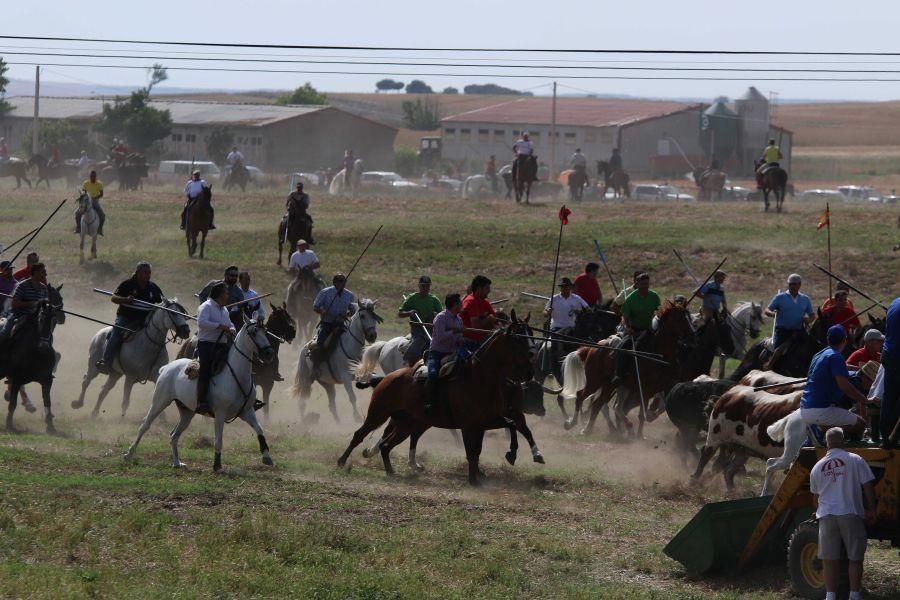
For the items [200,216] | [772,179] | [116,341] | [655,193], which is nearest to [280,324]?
[116,341]

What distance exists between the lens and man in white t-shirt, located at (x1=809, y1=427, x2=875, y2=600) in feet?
39.8

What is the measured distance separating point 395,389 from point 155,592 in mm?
6935

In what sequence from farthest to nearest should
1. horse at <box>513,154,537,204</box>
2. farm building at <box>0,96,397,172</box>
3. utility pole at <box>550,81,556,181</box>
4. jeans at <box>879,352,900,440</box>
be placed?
farm building at <box>0,96,397,172</box> → utility pole at <box>550,81,556,181</box> → horse at <box>513,154,537,204</box> → jeans at <box>879,352,900,440</box>

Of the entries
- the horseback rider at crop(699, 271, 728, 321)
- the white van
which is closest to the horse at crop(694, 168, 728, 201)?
the white van

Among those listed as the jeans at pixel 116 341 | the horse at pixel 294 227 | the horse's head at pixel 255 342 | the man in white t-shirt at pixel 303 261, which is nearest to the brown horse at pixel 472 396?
the horse's head at pixel 255 342

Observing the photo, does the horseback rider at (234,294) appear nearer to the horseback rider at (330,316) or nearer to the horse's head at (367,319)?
the horseback rider at (330,316)

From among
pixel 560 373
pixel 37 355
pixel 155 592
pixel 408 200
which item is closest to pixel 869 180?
pixel 408 200

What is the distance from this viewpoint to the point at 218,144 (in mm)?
84688

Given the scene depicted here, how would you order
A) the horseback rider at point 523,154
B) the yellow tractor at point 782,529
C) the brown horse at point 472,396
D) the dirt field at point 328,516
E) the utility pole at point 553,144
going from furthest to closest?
the utility pole at point 553,144, the horseback rider at point 523,154, the brown horse at point 472,396, the dirt field at point 328,516, the yellow tractor at point 782,529

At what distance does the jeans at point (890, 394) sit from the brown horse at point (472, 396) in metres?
5.84

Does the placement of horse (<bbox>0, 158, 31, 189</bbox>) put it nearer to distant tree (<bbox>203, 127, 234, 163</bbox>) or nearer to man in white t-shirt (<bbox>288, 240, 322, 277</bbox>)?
distant tree (<bbox>203, 127, 234, 163</bbox>)

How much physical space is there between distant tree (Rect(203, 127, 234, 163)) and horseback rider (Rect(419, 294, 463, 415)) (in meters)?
67.3

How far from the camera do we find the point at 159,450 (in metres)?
19.8

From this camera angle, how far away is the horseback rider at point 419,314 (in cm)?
2225
